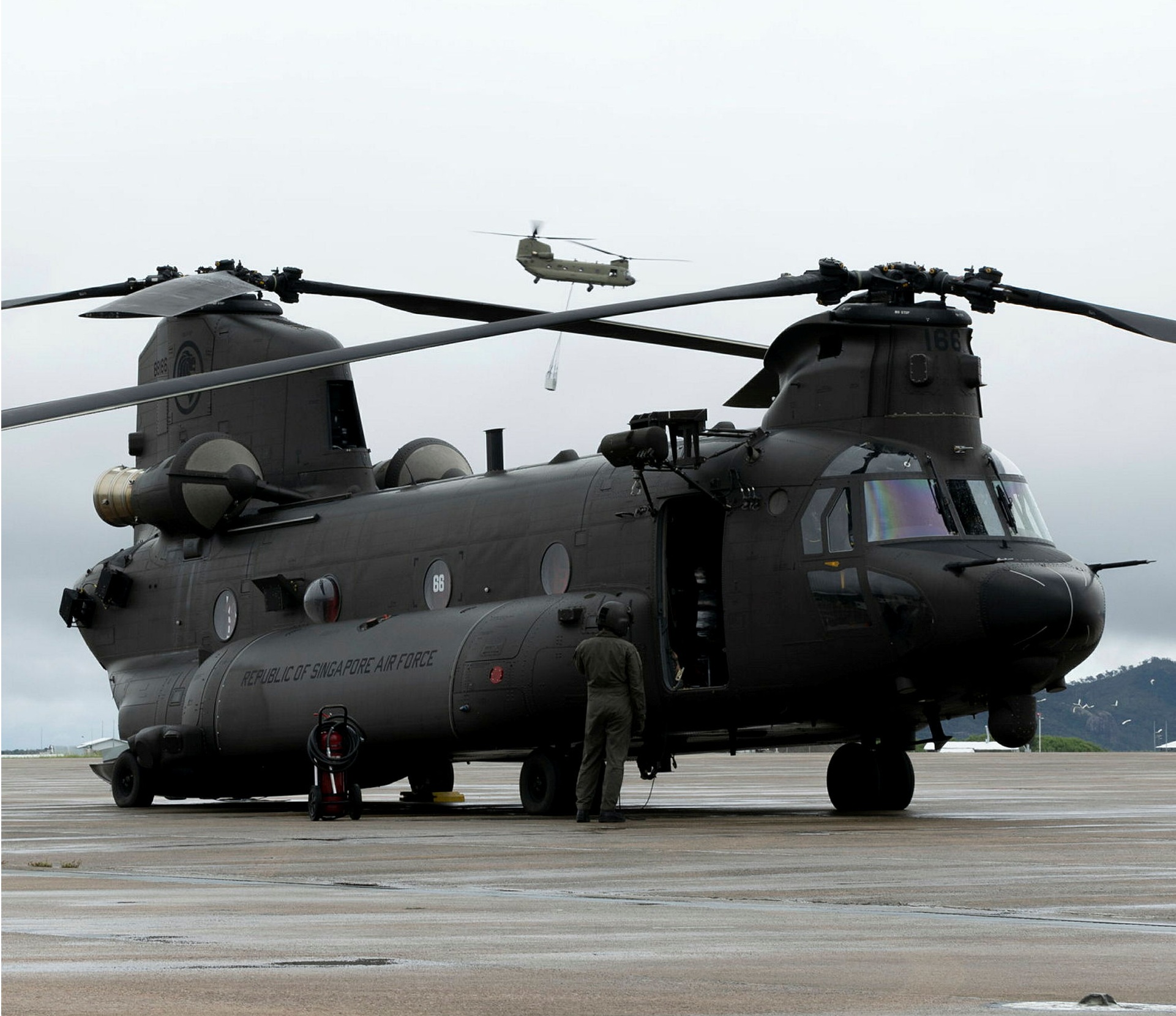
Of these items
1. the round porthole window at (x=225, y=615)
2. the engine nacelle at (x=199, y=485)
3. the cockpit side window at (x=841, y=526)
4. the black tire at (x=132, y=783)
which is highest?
the engine nacelle at (x=199, y=485)

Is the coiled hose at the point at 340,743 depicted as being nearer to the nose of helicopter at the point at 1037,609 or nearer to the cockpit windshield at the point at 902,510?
the cockpit windshield at the point at 902,510

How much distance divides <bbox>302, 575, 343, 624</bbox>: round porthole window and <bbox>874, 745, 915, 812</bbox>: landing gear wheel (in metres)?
6.86

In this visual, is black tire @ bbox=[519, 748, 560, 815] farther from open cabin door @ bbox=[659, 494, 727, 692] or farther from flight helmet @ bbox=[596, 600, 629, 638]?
flight helmet @ bbox=[596, 600, 629, 638]

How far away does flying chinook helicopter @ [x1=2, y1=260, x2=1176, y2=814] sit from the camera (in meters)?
16.3

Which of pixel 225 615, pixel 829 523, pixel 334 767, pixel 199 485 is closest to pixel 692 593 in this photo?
pixel 829 523

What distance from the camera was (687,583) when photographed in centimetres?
1812

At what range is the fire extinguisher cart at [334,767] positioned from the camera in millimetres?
18734

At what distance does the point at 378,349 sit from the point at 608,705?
4090 mm

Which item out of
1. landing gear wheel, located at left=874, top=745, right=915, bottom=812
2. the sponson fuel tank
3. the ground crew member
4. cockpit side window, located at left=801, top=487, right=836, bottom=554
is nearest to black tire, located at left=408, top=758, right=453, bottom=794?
the sponson fuel tank

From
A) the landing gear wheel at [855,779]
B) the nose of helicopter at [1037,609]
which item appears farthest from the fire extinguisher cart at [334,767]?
the nose of helicopter at [1037,609]

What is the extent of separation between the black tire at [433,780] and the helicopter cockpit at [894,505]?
21.4 ft

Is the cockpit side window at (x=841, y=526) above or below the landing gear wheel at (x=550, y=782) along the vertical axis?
above

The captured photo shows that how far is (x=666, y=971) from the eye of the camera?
5992 mm

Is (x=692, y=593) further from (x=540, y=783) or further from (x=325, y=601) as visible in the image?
(x=325, y=601)
